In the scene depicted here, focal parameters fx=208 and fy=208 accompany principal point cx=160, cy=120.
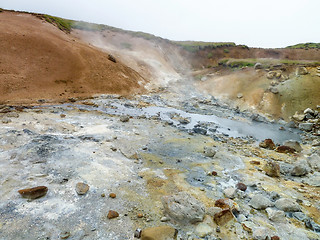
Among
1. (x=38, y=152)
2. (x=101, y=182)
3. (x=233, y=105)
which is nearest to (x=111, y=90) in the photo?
(x=233, y=105)

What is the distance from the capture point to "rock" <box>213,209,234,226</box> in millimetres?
6656

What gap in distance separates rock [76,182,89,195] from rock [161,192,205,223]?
2.86 m

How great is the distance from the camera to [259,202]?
310 inches

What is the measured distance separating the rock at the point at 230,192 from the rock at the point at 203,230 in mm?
2329

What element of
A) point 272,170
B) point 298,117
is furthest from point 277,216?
point 298,117

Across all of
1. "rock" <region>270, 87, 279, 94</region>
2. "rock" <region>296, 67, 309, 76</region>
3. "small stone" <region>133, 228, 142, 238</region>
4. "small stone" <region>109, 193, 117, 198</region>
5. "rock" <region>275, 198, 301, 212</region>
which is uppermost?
"rock" <region>296, 67, 309, 76</region>

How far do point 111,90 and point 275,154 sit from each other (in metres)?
21.8

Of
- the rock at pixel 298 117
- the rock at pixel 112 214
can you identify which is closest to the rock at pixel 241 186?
the rock at pixel 112 214

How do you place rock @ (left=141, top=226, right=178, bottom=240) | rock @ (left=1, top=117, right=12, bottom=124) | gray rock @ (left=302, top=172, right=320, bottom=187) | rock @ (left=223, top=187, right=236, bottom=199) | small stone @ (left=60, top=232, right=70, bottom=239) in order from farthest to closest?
rock @ (left=1, top=117, right=12, bottom=124), gray rock @ (left=302, top=172, right=320, bottom=187), rock @ (left=223, top=187, right=236, bottom=199), rock @ (left=141, top=226, right=178, bottom=240), small stone @ (left=60, top=232, right=70, bottom=239)

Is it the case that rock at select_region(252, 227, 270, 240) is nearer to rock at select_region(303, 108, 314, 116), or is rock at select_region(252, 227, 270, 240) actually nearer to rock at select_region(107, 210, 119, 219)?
rock at select_region(107, 210, 119, 219)

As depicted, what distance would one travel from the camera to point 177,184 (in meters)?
8.98

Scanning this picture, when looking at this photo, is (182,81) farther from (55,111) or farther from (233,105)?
(55,111)

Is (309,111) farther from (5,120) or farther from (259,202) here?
(5,120)

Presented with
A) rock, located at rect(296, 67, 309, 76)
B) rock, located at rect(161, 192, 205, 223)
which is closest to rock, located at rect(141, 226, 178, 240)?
rock, located at rect(161, 192, 205, 223)
